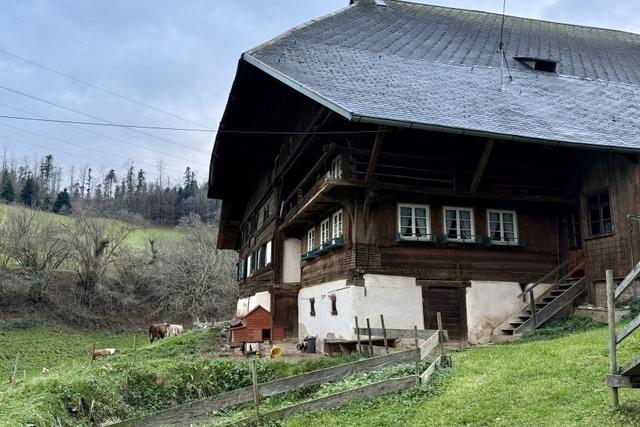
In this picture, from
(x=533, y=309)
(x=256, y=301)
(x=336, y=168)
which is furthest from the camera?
(x=256, y=301)

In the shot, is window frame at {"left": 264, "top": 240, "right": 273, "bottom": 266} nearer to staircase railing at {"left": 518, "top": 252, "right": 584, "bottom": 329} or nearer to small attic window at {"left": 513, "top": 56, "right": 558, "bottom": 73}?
staircase railing at {"left": 518, "top": 252, "right": 584, "bottom": 329}

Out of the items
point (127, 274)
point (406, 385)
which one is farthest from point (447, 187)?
point (127, 274)

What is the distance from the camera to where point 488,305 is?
15164 mm

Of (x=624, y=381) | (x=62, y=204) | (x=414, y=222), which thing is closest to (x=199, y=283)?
(x=414, y=222)

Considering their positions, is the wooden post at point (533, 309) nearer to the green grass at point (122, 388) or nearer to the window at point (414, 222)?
the window at point (414, 222)

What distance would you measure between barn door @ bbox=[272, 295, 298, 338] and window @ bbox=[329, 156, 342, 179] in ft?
23.4

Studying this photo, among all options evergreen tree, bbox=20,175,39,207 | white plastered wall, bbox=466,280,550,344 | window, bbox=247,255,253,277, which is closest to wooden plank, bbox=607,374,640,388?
white plastered wall, bbox=466,280,550,344

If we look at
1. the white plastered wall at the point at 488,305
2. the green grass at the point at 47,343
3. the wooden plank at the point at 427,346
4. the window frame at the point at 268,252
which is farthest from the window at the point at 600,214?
the green grass at the point at 47,343

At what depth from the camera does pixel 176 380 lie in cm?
1208

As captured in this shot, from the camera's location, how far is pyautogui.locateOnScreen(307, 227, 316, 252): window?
62.5ft

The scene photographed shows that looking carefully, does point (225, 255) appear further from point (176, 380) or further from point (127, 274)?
point (176, 380)

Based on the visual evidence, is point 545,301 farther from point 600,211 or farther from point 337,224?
point 337,224

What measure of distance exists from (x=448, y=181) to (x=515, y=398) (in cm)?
876

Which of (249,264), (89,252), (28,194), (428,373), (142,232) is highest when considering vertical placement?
(28,194)
